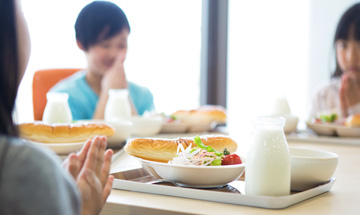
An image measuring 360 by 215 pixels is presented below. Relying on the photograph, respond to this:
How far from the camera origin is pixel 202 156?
3.71ft

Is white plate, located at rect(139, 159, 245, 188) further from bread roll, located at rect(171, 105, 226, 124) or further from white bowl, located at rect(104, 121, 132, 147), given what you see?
bread roll, located at rect(171, 105, 226, 124)

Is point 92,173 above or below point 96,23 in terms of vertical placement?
below

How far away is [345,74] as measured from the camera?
3592mm

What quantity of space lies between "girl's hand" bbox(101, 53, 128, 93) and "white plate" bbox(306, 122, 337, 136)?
1327mm

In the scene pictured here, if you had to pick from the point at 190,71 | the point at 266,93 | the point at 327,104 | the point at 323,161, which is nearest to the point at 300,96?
the point at 266,93

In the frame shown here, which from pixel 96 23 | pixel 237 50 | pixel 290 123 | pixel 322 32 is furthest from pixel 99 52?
pixel 322 32

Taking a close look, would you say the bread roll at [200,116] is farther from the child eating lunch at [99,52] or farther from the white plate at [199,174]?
the white plate at [199,174]

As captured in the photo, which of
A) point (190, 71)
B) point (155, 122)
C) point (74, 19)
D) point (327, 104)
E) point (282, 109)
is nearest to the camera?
point (155, 122)

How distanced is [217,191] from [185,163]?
0.11 m

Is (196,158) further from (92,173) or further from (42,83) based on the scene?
(42,83)

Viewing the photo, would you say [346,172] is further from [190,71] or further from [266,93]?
[266,93]

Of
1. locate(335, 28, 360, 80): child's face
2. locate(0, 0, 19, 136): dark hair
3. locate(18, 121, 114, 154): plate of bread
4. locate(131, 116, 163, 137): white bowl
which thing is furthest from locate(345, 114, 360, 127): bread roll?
locate(0, 0, 19, 136): dark hair

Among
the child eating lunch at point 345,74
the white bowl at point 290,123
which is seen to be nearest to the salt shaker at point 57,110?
the white bowl at point 290,123

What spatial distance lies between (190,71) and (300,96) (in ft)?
4.80
